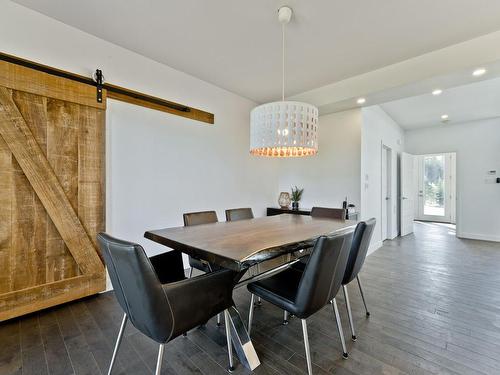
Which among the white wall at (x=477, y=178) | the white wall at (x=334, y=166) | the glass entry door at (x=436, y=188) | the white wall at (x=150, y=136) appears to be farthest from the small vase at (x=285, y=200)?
the glass entry door at (x=436, y=188)

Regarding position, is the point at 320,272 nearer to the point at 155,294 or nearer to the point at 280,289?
the point at 280,289

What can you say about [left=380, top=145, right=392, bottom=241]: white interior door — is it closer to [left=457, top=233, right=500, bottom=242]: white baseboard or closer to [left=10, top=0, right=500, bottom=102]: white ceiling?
[left=457, top=233, right=500, bottom=242]: white baseboard

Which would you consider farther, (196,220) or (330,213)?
(330,213)

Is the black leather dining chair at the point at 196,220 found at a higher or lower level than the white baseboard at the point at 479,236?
higher

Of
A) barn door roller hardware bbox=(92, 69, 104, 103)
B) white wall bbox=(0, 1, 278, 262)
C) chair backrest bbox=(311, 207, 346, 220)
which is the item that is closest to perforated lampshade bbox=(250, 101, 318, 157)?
chair backrest bbox=(311, 207, 346, 220)

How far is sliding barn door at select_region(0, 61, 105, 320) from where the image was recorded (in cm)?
196

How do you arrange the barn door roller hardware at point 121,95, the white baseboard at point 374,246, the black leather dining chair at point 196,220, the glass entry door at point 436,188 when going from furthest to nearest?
the glass entry door at point 436,188 < the white baseboard at point 374,246 < the black leather dining chair at point 196,220 < the barn door roller hardware at point 121,95

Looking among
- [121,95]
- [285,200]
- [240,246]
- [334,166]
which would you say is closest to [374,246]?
[334,166]

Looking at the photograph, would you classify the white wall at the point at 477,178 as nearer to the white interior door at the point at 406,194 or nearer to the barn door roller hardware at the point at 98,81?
the white interior door at the point at 406,194

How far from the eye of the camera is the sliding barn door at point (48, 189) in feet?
6.45

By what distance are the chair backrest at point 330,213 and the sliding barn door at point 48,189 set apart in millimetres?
2491

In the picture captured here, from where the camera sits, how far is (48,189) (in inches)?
83.7

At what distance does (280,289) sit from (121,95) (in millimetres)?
2588

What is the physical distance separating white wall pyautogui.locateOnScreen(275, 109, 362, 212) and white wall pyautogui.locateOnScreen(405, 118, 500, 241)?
3.56 m
